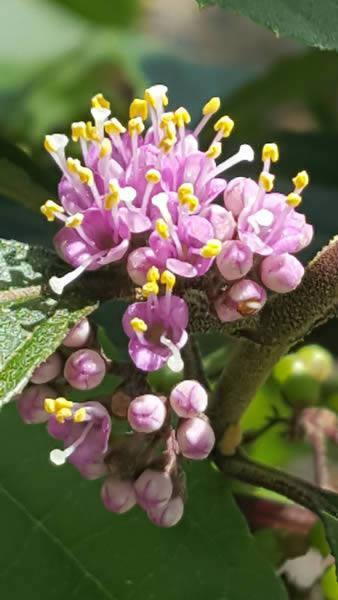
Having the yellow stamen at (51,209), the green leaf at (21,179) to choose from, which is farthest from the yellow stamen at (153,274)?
the green leaf at (21,179)

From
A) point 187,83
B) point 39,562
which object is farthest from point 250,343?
point 187,83

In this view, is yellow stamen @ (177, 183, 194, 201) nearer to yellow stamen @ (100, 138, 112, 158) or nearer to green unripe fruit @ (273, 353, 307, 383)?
yellow stamen @ (100, 138, 112, 158)

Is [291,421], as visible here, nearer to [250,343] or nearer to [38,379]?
[250,343]

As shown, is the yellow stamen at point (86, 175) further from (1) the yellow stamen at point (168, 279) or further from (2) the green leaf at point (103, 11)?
(2) the green leaf at point (103, 11)

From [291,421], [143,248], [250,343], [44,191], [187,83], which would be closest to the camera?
[143,248]

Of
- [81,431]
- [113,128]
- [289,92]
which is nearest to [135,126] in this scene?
[113,128]

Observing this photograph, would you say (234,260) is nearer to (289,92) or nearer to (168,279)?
(168,279)

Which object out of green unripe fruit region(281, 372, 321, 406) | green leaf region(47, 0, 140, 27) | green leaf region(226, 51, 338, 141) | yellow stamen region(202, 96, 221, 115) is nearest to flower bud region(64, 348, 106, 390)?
yellow stamen region(202, 96, 221, 115)
